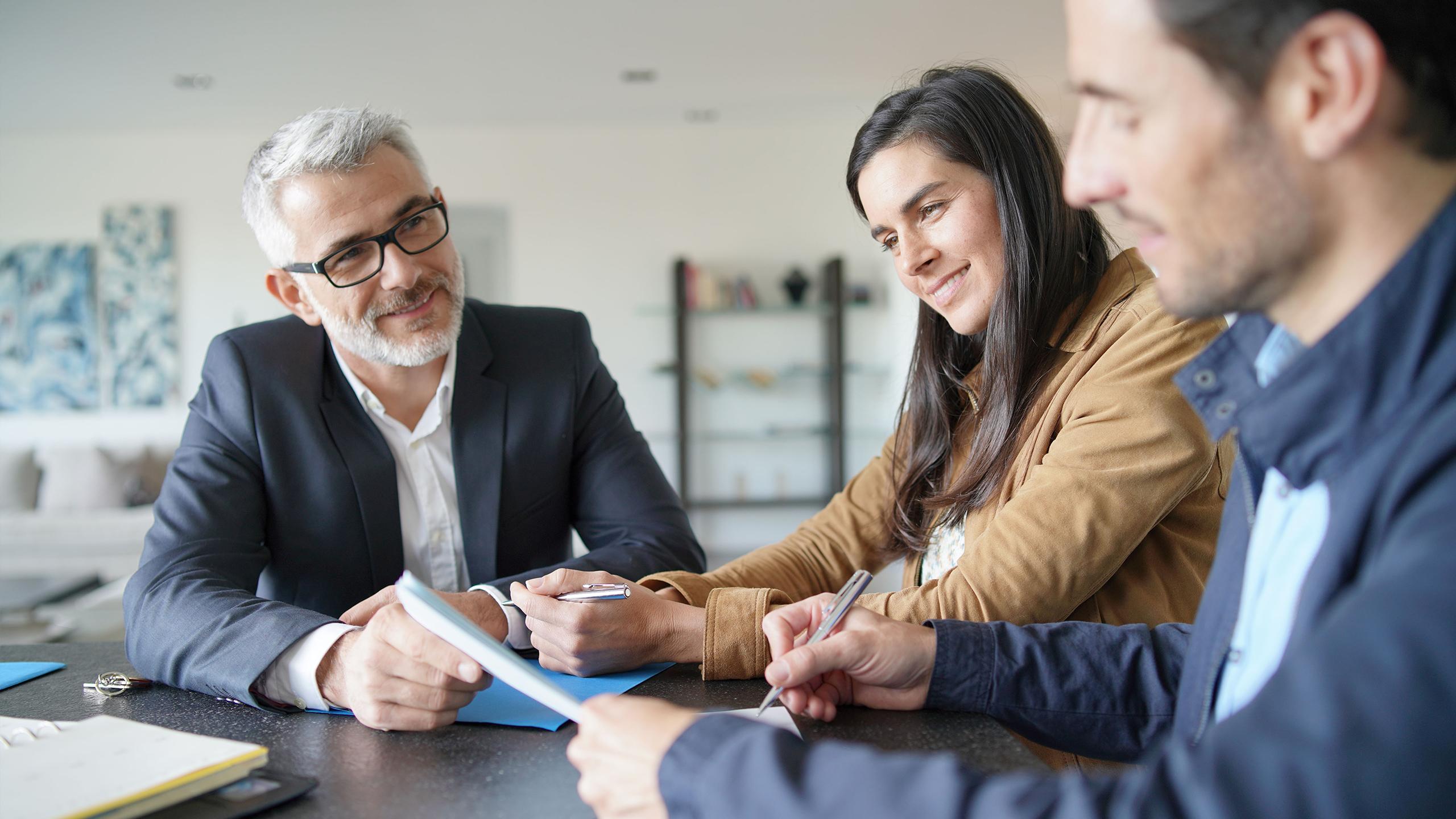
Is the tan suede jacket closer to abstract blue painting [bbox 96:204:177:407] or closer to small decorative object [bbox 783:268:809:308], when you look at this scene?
small decorative object [bbox 783:268:809:308]

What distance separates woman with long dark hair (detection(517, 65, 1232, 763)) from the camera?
3.97 ft

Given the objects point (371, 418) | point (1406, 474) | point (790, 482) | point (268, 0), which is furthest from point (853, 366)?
point (1406, 474)

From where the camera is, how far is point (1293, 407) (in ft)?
2.16

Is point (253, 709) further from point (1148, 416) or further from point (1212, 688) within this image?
point (1148, 416)

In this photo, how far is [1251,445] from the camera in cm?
71

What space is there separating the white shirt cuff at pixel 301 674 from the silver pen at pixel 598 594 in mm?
276

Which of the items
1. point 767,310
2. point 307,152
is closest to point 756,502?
point 767,310

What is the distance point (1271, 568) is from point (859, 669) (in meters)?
0.41

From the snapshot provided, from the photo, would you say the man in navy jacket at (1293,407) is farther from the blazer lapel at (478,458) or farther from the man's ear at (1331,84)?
the blazer lapel at (478,458)

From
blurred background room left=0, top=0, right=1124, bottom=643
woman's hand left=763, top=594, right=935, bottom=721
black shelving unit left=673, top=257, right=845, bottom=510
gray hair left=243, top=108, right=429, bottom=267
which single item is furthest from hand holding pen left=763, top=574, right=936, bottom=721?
black shelving unit left=673, top=257, right=845, bottom=510

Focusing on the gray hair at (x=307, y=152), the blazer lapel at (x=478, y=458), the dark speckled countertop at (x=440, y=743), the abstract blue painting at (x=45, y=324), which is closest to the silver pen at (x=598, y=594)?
the dark speckled countertop at (x=440, y=743)

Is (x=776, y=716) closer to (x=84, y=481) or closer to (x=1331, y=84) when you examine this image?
(x=1331, y=84)

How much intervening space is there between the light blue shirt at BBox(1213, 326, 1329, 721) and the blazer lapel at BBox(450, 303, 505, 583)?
129 cm

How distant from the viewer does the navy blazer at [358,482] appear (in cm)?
149
